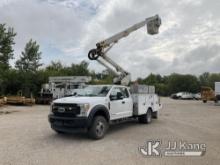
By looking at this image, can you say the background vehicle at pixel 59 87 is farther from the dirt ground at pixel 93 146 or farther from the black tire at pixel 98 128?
the black tire at pixel 98 128

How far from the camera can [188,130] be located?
11.6m

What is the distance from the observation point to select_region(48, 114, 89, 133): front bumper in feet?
29.8

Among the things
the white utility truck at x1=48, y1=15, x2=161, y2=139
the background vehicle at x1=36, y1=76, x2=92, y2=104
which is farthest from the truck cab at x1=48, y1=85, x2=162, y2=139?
the background vehicle at x1=36, y1=76, x2=92, y2=104

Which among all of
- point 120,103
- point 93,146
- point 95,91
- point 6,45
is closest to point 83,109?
point 93,146

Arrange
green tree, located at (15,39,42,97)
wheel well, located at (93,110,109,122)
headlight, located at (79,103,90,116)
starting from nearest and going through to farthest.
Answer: headlight, located at (79,103,90,116), wheel well, located at (93,110,109,122), green tree, located at (15,39,42,97)

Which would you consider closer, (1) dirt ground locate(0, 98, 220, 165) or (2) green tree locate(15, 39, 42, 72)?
(1) dirt ground locate(0, 98, 220, 165)

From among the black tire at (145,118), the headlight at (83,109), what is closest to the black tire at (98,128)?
the headlight at (83,109)

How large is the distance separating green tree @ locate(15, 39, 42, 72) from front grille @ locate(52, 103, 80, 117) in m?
28.6

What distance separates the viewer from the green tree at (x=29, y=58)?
37.4 m

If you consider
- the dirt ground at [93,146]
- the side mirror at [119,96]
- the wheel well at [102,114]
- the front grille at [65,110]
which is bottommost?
the dirt ground at [93,146]

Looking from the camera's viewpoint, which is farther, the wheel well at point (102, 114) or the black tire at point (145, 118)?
the black tire at point (145, 118)

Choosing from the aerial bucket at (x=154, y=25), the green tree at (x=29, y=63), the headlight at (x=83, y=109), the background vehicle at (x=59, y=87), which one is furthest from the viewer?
the green tree at (x=29, y=63)

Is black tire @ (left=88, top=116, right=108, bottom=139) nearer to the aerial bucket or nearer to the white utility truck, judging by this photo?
the white utility truck

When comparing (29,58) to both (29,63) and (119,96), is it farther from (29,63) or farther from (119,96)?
(119,96)
